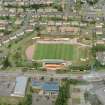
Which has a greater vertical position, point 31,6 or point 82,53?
point 31,6

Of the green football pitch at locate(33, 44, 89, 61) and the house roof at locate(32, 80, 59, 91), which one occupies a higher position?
the green football pitch at locate(33, 44, 89, 61)

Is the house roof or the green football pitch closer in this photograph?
the house roof

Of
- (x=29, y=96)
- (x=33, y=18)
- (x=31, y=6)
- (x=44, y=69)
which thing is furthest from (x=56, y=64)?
(x=31, y=6)

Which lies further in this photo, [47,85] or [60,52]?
[60,52]

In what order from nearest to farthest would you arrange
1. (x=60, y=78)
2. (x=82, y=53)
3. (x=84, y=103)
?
(x=84, y=103) < (x=60, y=78) < (x=82, y=53)

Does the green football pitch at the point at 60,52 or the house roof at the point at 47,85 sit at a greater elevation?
the green football pitch at the point at 60,52

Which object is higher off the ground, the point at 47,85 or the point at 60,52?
the point at 60,52

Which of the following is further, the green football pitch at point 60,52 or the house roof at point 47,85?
the green football pitch at point 60,52

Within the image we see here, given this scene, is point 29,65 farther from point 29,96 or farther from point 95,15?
point 95,15
